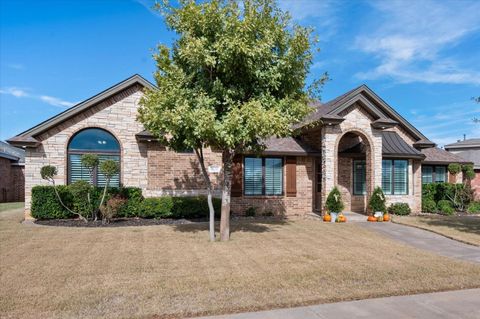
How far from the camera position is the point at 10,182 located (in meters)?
24.7

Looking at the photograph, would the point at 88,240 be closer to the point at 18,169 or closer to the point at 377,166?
the point at 377,166

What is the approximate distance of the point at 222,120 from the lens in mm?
8484

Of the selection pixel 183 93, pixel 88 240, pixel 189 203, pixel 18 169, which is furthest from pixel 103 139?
pixel 18 169

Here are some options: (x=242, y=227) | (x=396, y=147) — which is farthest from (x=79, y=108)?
(x=396, y=147)

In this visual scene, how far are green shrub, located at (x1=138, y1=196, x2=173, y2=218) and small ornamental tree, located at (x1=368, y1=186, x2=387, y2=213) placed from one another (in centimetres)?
841

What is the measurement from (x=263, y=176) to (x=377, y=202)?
16.4 feet

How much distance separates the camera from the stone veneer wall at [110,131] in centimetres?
1348

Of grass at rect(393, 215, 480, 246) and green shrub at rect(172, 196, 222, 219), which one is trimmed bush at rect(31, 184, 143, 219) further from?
grass at rect(393, 215, 480, 246)

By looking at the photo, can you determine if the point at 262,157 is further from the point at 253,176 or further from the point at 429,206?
the point at 429,206

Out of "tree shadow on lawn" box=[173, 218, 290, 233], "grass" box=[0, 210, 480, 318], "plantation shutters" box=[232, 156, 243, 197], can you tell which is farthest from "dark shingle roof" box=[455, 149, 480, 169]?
"grass" box=[0, 210, 480, 318]

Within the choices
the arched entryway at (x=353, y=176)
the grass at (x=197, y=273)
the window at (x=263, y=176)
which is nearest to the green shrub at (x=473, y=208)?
the arched entryway at (x=353, y=176)

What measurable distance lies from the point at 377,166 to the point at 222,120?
933 centimetres

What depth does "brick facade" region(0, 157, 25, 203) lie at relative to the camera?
2341 cm

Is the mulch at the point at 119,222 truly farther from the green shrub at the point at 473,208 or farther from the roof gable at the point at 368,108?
the green shrub at the point at 473,208
